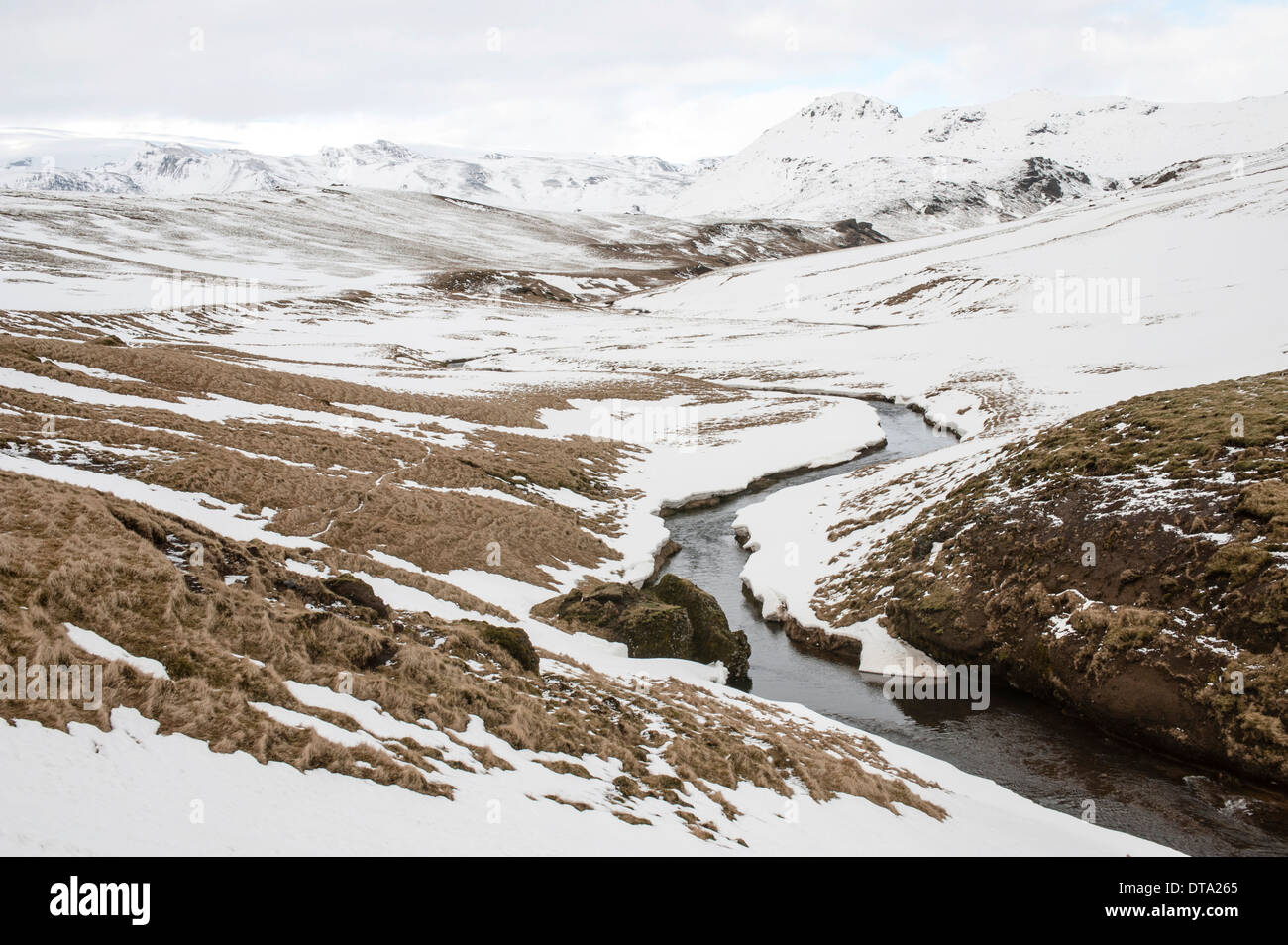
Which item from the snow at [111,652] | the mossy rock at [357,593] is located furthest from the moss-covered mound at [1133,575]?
the snow at [111,652]

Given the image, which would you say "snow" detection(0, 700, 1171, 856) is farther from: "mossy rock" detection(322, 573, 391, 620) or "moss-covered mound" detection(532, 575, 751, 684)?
"moss-covered mound" detection(532, 575, 751, 684)

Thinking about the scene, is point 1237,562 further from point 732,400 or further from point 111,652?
point 732,400

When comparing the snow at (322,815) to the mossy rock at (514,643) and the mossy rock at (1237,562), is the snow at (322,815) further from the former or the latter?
the mossy rock at (1237,562)

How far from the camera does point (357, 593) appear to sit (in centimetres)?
1414

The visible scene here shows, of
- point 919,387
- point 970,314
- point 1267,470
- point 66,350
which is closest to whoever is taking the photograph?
point 1267,470

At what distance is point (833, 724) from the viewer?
623 inches

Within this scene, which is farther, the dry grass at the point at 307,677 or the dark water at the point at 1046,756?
the dark water at the point at 1046,756

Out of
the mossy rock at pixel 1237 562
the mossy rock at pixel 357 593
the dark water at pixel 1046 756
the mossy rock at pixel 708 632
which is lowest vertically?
the dark water at pixel 1046 756

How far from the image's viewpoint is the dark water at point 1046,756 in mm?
12055

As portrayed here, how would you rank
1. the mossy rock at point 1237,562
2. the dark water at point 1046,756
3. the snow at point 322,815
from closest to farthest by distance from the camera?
1. the snow at point 322,815
2. the dark water at point 1046,756
3. the mossy rock at point 1237,562

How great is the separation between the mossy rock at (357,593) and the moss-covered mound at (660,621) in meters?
5.80

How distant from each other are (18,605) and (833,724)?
47.8ft
